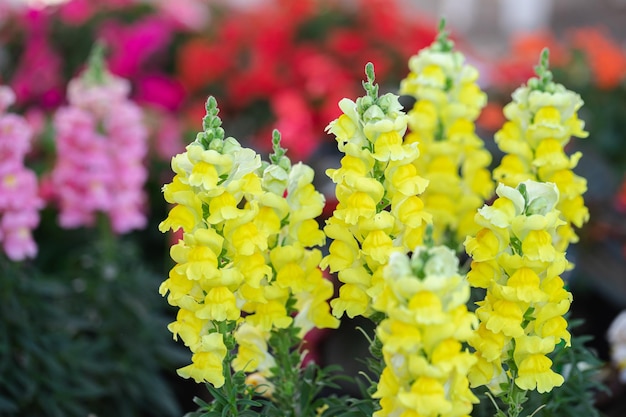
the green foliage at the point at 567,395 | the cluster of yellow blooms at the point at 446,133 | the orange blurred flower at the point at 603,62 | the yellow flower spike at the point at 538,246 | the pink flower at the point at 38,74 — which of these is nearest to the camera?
the yellow flower spike at the point at 538,246

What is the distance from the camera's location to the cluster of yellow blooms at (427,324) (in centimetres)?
104

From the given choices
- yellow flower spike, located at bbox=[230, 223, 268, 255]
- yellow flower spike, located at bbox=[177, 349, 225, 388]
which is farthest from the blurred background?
yellow flower spike, located at bbox=[230, 223, 268, 255]

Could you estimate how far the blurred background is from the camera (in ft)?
6.82

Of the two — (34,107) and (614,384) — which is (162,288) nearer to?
(614,384)

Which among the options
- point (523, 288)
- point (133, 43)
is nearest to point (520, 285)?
point (523, 288)

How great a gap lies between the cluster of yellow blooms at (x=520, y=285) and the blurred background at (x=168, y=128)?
2.93 ft

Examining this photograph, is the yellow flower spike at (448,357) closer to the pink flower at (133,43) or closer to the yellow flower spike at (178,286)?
the yellow flower spike at (178,286)

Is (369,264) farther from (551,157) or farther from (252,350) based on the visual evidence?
(551,157)

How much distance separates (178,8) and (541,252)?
414 cm

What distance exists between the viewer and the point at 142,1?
502 centimetres

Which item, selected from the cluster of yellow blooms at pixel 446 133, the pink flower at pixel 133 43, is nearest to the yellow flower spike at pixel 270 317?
the cluster of yellow blooms at pixel 446 133

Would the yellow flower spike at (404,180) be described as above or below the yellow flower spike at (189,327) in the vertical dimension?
above

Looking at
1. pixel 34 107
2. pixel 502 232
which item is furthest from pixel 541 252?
pixel 34 107

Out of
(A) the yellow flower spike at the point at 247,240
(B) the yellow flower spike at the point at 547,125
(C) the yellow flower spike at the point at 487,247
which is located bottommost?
(C) the yellow flower spike at the point at 487,247
